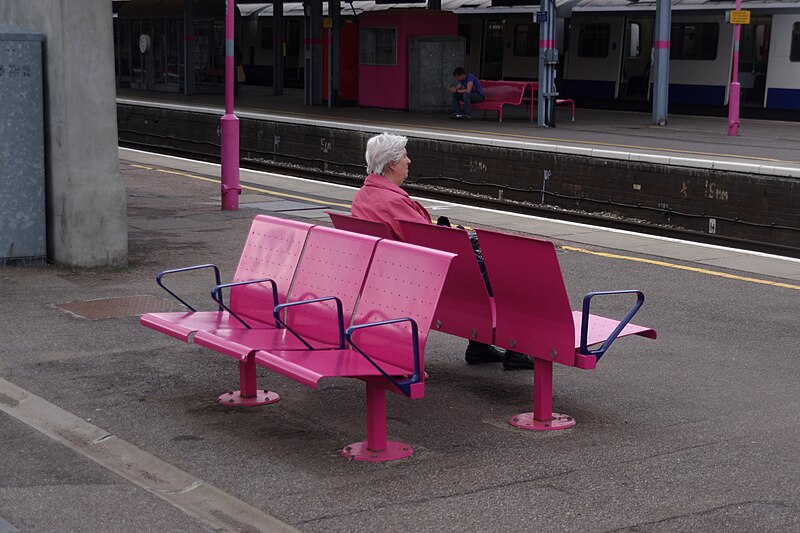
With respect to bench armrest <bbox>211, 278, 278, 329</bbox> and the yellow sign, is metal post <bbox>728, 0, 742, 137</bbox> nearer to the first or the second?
the yellow sign

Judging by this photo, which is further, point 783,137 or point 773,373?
point 783,137

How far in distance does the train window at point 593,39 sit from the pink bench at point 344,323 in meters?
26.3

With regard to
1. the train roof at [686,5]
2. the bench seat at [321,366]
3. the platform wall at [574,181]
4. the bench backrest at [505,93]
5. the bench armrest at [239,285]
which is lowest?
the platform wall at [574,181]

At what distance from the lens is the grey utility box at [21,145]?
942 cm

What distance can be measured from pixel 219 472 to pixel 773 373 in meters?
3.39

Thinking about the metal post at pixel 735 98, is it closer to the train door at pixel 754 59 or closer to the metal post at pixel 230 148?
the train door at pixel 754 59

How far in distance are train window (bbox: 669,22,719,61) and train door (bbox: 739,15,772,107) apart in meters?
0.69

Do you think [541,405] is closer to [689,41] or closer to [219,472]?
[219,472]

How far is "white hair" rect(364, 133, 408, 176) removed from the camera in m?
6.44

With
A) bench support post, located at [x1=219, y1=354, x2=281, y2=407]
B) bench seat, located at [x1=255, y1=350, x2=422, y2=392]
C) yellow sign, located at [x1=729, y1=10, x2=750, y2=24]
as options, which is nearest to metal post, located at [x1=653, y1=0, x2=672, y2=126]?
yellow sign, located at [x1=729, y1=10, x2=750, y2=24]

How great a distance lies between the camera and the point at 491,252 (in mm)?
5926

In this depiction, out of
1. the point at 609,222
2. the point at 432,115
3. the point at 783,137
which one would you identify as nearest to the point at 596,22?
the point at 432,115

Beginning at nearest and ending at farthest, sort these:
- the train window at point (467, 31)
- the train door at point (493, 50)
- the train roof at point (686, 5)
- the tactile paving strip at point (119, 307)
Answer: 1. the tactile paving strip at point (119, 307)
2. the train roof at point (686, 5)
3. the train door at point (493, 50)
4. the train window at point (467, 31)

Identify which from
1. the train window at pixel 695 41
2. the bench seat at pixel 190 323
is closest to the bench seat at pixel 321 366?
the bench seat at pixel 190 323
